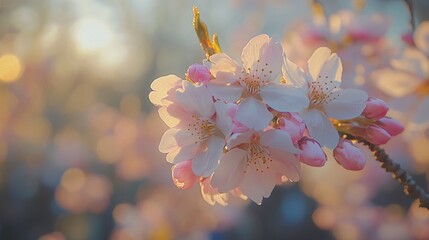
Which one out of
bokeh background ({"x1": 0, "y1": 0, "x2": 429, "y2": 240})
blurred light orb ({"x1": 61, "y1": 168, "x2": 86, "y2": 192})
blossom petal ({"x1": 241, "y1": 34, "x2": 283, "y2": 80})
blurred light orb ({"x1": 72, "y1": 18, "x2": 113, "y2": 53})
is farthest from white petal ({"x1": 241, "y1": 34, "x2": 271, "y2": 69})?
blurred light orb ({"x1": 61, "y1": 168, "x2": 86, "y2": 192})

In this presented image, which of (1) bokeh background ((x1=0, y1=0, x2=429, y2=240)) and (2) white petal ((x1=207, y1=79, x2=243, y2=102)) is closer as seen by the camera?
(2) white petal ((x1=207, y1=79, x2=243, y2=102))

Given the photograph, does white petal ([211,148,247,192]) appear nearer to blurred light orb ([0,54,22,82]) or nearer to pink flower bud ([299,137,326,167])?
pink flower bud ([299,137,326,167])

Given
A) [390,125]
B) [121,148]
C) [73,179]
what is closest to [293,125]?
[390,125]

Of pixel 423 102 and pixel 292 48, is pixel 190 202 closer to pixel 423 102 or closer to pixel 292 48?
pixel 292 48

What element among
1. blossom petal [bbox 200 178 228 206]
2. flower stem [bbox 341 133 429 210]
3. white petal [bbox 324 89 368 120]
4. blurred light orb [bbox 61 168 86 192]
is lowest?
blurred light orb [bbox 61 168 86 192]

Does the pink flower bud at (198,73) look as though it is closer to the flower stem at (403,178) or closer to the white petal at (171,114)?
the white petal at (171,114)
